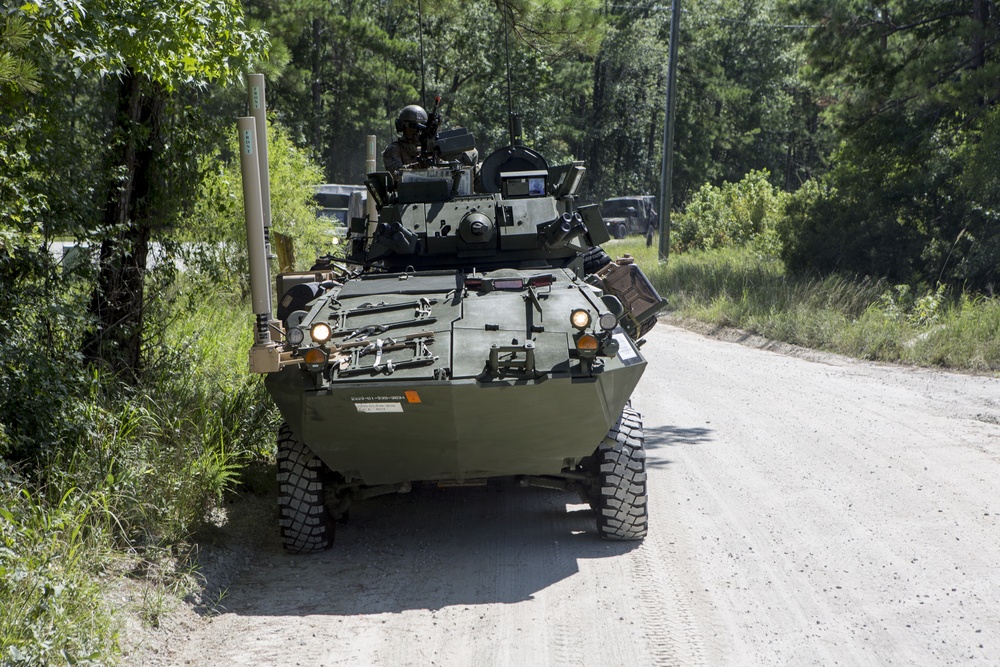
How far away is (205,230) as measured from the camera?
10047 mm

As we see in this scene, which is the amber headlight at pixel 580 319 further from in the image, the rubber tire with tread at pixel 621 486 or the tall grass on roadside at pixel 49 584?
the tall grass on roadside at pixel 49 584

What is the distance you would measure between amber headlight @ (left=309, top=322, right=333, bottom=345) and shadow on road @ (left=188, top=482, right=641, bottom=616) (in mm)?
1284

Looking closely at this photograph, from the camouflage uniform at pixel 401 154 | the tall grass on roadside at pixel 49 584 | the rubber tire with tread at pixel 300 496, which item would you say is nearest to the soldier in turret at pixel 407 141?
the camouflage uniform at pixel 401 154

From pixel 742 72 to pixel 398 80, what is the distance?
58.5 ft

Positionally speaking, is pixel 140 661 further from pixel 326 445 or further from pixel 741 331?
pixel 741 331

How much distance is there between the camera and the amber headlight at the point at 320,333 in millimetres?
5379

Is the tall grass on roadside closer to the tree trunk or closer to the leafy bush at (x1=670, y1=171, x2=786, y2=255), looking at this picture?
the tree trunk

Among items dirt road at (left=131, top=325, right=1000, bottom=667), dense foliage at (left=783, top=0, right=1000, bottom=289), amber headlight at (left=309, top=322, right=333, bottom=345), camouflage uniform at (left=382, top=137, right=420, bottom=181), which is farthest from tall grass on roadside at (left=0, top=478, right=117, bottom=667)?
dense foliage at (left=783, top=0, right=1000, bottom=289)

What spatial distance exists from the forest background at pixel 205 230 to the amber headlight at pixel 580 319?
93.2 inches

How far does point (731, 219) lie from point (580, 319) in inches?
794

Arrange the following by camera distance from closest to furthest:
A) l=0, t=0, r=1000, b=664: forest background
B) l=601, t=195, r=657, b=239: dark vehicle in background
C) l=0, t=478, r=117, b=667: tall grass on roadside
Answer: l=0, t=478, r=117, b=667: tall grass on roadside < l=0, t=0, r=1000, b=664: forest background < l=601, t=195, r=657, b=239: dark vehicle in background

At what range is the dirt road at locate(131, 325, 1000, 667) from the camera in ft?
14.9

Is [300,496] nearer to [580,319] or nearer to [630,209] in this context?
[580,319]

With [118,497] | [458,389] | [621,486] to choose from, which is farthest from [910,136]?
[118,497]
